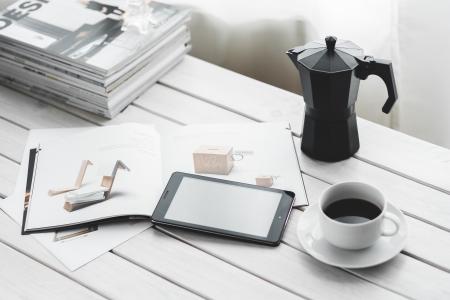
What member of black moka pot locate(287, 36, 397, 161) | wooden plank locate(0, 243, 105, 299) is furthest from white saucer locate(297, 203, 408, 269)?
wooden plank locate(0, 243, 105, 299)

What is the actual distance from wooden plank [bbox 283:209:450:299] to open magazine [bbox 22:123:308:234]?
0.15 m

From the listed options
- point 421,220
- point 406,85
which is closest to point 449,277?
point 421,220

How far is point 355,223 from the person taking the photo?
0.85 m

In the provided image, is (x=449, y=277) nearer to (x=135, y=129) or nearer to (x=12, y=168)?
(x=135, y=129)

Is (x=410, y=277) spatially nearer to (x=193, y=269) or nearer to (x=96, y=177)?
(x=193, y=269)

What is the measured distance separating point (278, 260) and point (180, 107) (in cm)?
38

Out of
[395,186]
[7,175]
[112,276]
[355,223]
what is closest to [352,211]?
[355,223]

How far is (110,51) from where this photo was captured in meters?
1.14

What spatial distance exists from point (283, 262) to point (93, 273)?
236 millimetres

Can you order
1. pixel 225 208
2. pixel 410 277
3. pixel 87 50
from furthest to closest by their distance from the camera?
1. pixel 87 50
2. pixel 225 208
3. pixel 410 277

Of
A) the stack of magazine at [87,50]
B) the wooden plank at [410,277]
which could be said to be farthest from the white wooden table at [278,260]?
the stack of magazine at [87,50]

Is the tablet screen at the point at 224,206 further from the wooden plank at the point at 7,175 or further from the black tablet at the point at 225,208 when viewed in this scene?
the wooden plank at the point at 7,175

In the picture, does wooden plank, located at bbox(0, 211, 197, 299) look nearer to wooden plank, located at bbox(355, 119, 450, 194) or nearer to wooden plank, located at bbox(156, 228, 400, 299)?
wooden plank, located at bbox(156, 228, 400, 299)

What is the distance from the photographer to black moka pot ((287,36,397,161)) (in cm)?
92
